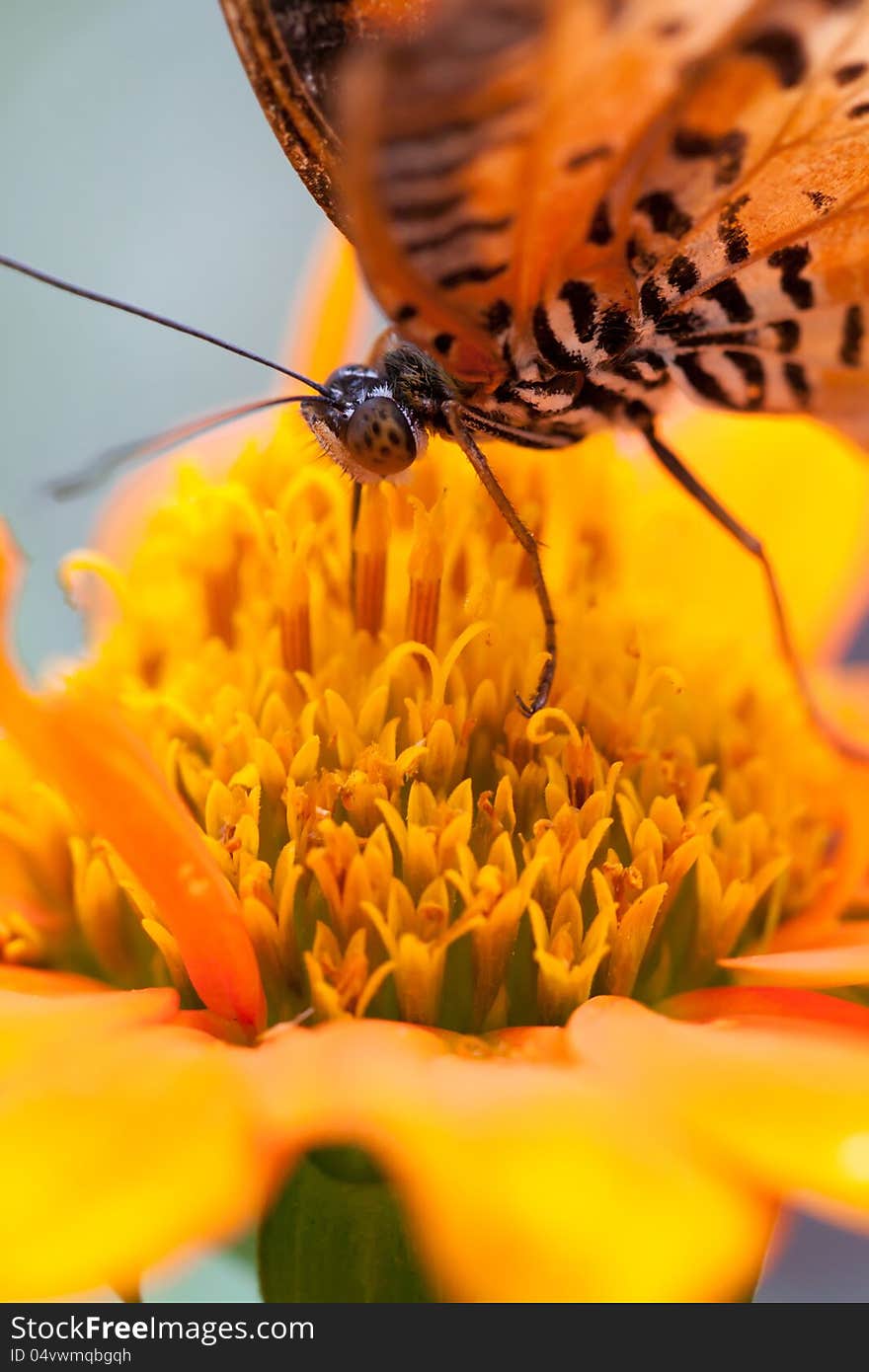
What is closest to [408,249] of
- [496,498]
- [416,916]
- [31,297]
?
[496,498]

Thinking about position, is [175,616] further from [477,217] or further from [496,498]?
[477,217]

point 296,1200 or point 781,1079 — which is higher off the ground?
point 781,1079

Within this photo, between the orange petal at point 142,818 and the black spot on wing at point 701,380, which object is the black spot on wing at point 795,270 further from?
the orange petal at point 142,818

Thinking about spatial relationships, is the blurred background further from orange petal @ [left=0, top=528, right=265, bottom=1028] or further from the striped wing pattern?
orange petal @ [left=0, top=528, right=265, bottom=1028]

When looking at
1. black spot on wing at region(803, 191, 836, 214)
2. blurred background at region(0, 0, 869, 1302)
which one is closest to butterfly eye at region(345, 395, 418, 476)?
black spot on wing at region(803, 191, 836, 214)

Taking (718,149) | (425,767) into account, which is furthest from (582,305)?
(425,767)

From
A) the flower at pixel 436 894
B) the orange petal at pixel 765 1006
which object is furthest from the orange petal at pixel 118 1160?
the orange petal at pixel 765 1006
